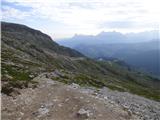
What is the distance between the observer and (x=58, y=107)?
40.7 metres

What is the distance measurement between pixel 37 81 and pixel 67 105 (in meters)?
16.4

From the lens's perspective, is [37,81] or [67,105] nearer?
[67,105]

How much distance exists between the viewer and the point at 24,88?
5019cm

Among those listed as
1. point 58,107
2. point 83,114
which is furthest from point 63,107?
point 83,114

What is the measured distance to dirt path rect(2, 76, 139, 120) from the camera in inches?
1486

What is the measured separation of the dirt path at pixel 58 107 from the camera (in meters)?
37.8

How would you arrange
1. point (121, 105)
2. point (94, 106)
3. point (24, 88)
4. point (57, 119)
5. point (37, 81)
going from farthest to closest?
point (37, 81), point (24, 88), point (121, 105), point (94, 106), point (57, 119)

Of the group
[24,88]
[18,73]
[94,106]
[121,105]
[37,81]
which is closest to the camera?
[94,106]

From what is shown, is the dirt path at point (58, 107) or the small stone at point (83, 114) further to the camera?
the dirt path at point (58, 107)

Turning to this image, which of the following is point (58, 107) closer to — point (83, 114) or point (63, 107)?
point (63, 107)

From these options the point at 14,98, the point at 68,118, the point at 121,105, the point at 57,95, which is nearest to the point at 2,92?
the point at 14,98

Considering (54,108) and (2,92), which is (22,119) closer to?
(54,108)

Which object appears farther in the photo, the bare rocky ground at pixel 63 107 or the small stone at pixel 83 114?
the bare rocky ground at pixel 63 107

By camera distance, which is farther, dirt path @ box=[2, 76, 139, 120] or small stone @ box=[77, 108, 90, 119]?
dirt path @ box=[2, 76, 139, 120]
